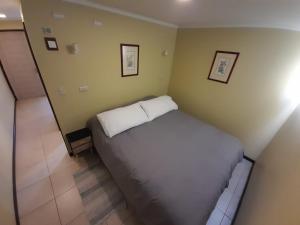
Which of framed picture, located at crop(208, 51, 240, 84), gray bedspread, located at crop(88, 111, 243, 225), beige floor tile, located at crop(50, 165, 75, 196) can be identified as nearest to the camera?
gray bedspread, located at crop(88, 111, 243, 225)

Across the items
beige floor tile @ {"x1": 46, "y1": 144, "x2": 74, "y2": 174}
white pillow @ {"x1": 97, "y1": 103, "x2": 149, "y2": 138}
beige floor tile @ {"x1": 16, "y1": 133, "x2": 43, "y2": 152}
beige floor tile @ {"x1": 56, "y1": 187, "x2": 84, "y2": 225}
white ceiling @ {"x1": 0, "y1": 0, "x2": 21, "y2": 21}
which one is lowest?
beige floor tile @ {"x1": 16, "y1": 133, "x2": 43, "y2": 152}

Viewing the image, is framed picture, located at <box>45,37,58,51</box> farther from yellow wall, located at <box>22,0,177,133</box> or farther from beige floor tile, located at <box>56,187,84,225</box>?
beige floor tile, located at <box>56,187,84,225</box>

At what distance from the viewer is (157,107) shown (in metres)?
2.38

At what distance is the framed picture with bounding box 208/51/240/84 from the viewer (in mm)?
2108

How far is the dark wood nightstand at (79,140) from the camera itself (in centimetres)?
194

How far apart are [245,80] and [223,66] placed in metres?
0.42

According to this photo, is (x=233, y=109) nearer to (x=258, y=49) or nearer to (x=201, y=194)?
(x=258, y=49)

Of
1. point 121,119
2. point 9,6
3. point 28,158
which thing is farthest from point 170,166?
point 9,6

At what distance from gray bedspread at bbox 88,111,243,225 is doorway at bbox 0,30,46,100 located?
3389 mm

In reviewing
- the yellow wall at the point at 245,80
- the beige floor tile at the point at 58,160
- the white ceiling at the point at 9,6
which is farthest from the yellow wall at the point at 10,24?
the yellow wall at the point at 245,80

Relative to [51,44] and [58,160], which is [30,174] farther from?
[51,44]

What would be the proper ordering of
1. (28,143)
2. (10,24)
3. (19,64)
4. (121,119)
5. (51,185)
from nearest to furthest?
(51,185)
(121,119)
(28,143)
(10,24)
(19,64)

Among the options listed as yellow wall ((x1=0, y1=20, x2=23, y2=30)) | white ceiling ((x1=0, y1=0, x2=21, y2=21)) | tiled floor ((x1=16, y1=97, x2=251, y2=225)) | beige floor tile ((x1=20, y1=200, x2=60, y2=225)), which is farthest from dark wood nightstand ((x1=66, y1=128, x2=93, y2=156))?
yellow wall ((x1=0, y1=20, x2=23, y2=30))

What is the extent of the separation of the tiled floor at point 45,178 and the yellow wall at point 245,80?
101 inches
